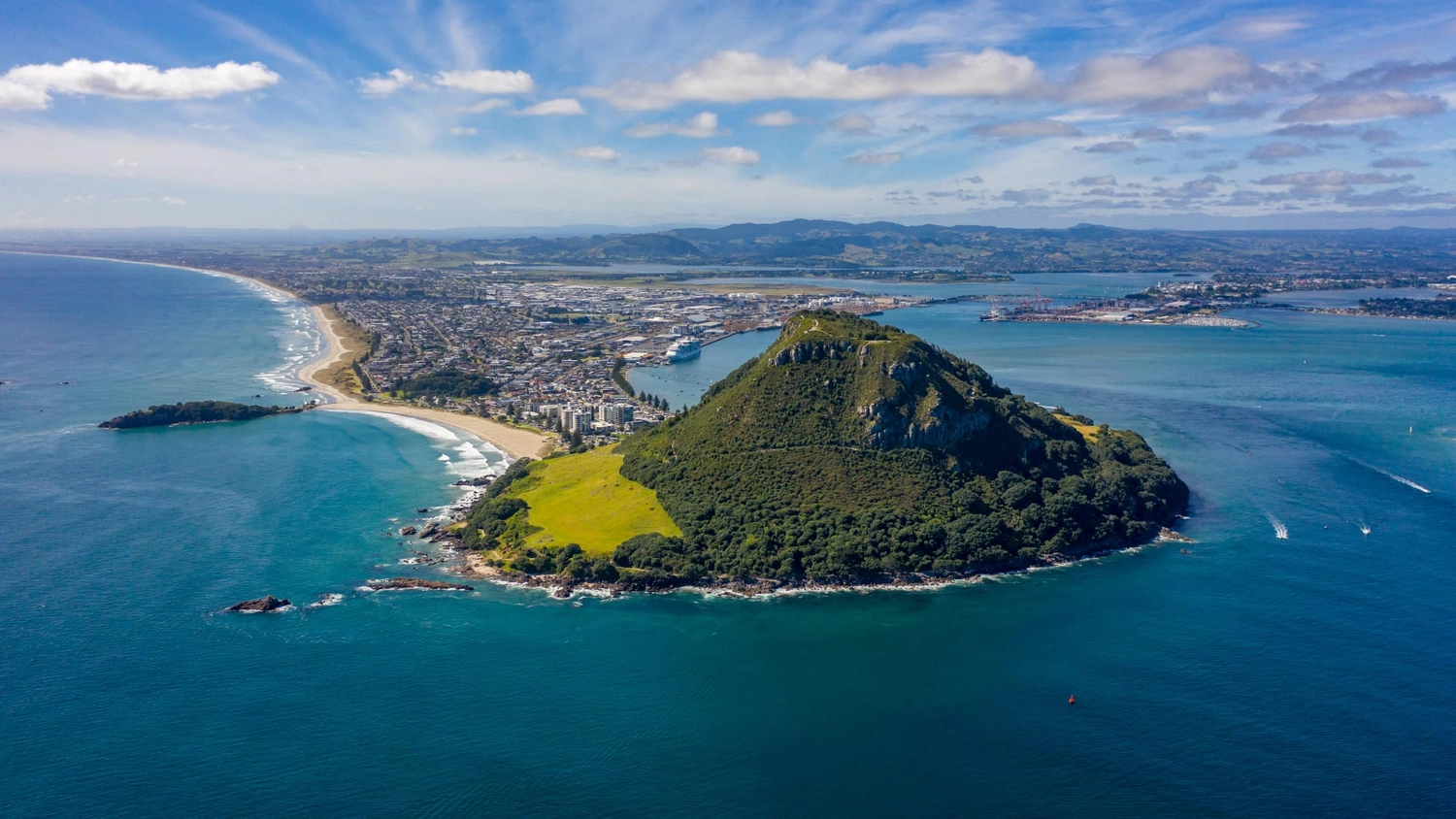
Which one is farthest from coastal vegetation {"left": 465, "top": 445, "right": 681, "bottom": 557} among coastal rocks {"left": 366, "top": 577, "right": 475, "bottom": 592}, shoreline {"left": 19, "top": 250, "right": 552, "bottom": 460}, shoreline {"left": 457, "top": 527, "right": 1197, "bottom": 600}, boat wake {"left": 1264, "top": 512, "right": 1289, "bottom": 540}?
boat wake {"left": 1264, "top": 512, "right": 1289, "bottom": 540}

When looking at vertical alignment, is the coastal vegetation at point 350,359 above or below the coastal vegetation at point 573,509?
above

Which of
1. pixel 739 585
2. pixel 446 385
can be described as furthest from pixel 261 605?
pixel 446 385

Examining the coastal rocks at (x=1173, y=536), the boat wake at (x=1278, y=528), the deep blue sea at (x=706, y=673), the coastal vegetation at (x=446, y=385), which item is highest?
the coastal vegetation at (x=446, y=385)

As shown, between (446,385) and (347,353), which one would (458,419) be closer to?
(446,385)

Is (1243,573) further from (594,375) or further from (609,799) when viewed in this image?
(594,375)

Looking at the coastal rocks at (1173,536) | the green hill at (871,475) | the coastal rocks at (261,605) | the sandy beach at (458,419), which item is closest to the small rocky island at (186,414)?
Answer: the sandy beach at (458,419)

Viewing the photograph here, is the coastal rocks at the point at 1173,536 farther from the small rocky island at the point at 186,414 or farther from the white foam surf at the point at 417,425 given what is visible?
the small rocky island at the point at 186,414
